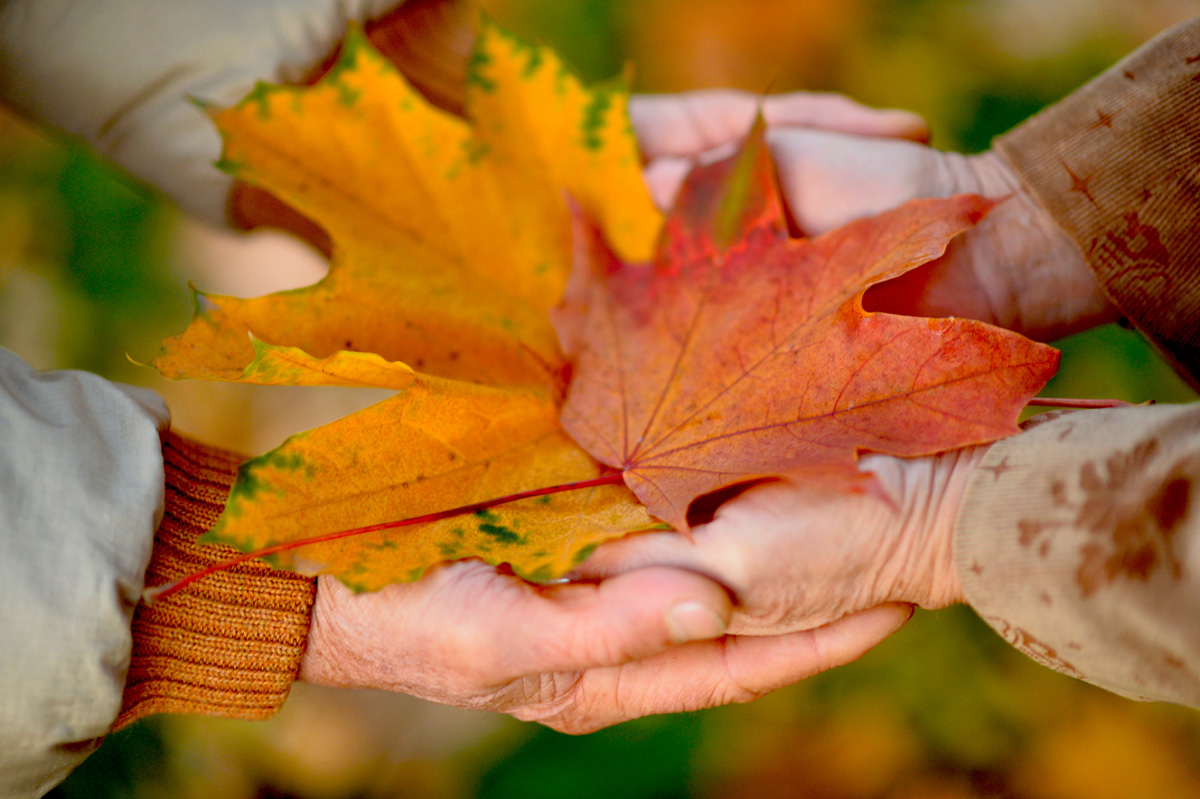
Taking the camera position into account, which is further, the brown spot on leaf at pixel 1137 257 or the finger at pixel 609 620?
the brown spot on leaf at pixel 1137 257

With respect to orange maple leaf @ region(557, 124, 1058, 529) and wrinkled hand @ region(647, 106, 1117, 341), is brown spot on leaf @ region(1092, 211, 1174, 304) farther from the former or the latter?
orange maple leaf @ region(557, 124, 1058, 529)

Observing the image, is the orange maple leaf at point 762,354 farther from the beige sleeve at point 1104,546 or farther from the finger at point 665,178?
the finger at point 665,178

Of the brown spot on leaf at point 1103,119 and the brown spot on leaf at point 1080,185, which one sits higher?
the brown spot on leaf at point 1103,119

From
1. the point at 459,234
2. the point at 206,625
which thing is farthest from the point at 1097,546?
the point at 206,625

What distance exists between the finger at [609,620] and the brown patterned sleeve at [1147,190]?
0.59 meters

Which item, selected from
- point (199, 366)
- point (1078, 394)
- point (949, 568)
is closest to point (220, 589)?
point (199, 366)

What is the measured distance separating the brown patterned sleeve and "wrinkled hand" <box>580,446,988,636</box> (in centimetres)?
32

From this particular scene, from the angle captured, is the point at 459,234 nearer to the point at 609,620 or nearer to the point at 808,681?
the point at 609,620

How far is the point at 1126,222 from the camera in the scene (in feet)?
2.74

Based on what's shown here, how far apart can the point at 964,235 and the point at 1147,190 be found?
0.20 m

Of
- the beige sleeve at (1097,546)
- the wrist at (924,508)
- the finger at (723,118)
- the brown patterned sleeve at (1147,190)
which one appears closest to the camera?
the beige sleeve at (1097,546)

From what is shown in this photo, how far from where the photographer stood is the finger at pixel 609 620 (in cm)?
62

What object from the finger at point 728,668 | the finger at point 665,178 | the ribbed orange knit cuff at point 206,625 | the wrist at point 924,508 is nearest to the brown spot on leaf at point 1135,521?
the wrist at point 924,508

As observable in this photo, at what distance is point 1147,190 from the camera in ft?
2.69
